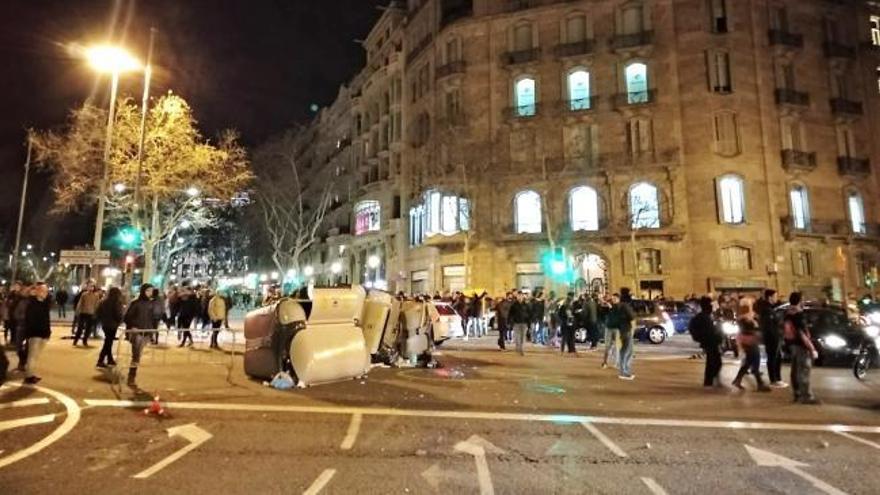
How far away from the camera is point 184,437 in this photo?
7227 millimetres

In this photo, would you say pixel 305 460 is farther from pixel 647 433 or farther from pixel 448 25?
pixel 448 25

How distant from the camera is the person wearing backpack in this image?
37.8ft

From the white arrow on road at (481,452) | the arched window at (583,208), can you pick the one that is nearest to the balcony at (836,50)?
the arched window at (583,208)

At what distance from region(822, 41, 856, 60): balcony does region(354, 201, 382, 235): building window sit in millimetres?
→ 34024

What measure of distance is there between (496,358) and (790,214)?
28.4 m

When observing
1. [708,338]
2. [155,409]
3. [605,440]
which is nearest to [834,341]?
[708,338]

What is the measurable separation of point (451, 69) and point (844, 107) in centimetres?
2612

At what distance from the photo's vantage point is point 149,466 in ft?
19.8

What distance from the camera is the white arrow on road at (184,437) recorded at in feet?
19.2

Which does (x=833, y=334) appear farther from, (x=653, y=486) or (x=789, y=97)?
(x=789, y=97)

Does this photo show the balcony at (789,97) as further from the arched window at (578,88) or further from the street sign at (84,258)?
the street sign at (84,258)

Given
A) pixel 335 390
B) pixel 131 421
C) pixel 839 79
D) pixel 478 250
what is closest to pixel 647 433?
pixel 335 390

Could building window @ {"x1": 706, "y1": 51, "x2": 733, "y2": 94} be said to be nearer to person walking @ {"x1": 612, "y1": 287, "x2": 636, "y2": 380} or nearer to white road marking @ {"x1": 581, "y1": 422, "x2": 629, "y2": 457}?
person walking @ {"x1": 612, "y1": 287, "x2": 636, "y2": 380}

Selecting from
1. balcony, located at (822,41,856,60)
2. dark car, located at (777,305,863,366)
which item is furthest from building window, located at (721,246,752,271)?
dark car, located at (777,305,863,366)
